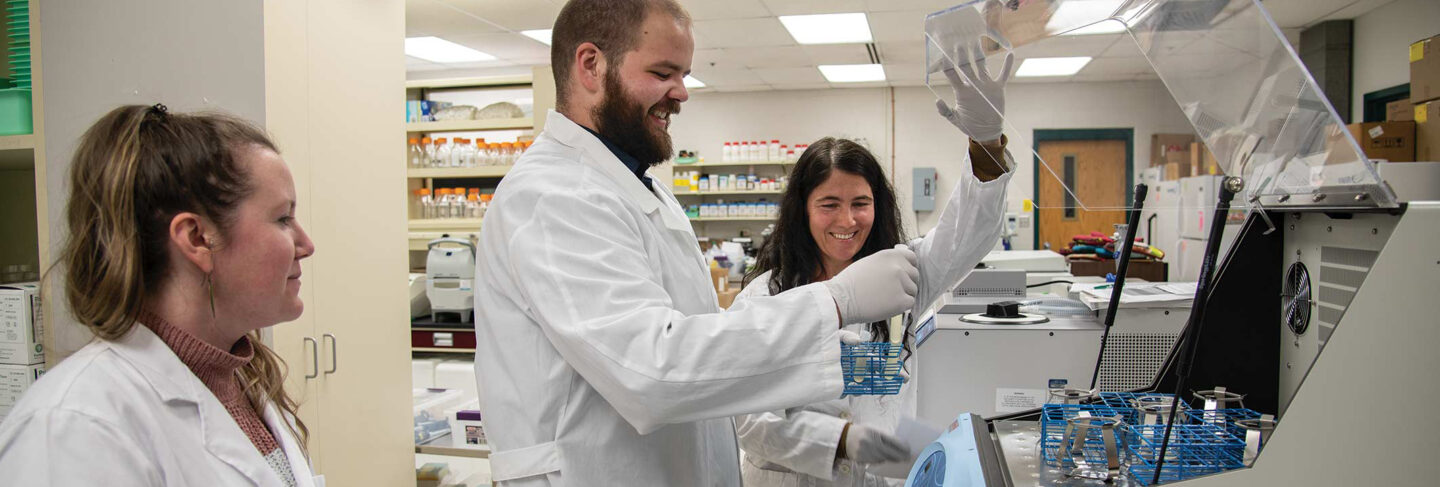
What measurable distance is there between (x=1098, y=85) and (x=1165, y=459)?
7732 mm

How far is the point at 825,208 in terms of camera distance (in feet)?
5.99

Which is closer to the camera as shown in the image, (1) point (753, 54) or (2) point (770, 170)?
(1) point (753, 54)

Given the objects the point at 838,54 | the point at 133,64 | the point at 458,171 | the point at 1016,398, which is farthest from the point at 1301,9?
the point at 133,64

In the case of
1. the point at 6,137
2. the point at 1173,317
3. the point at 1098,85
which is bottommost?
the point at 1173,317

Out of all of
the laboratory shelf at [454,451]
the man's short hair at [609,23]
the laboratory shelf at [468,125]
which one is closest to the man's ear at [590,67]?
the man's short hair at [609,23]

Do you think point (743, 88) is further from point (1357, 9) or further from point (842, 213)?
point (842, 213)

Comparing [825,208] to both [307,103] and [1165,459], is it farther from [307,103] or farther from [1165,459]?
[307,103]

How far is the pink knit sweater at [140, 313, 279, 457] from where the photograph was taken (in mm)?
895

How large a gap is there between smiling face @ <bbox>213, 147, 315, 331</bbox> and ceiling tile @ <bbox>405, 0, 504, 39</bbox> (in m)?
4.49

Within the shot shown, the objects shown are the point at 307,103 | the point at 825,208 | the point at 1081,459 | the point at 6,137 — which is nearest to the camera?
the point at 1081,459

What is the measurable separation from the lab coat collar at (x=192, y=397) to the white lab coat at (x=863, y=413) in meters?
0.83

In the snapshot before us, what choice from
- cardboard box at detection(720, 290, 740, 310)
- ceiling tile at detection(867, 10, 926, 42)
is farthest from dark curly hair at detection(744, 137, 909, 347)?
ceiling tile at detection(867, 10, 926, 42)

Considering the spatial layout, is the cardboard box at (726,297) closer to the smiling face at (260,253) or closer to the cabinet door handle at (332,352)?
the cabinet door handle at (332,352)

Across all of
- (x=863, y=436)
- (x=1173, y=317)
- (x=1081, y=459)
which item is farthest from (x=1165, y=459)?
(x=1173, y=317)
